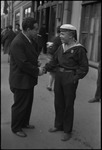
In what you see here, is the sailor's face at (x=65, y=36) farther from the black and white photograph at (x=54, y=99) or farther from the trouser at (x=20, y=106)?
the trouser at (x=20, y=106)

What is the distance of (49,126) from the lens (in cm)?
439

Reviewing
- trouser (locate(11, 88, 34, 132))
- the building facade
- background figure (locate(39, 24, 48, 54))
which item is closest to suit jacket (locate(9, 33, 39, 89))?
trouser (locate(11, 88, 34, 132))

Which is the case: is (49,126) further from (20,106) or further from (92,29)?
(92,29)

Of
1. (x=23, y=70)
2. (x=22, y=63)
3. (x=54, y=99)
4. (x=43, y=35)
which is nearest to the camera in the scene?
(x=22, y=63)

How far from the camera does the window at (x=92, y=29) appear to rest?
9742mm

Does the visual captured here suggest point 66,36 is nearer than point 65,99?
Yes

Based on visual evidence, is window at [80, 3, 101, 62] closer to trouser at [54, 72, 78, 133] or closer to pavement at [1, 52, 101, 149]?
pavement at [1, 52, 101, 149]

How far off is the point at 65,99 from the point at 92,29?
22.4 feet

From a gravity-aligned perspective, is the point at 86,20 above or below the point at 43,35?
above

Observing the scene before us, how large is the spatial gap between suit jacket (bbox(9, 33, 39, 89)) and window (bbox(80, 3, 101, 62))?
626 cm

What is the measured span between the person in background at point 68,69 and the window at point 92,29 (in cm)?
602

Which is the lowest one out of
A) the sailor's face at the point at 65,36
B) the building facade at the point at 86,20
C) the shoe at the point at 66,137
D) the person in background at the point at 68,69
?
the shoe at the point at 66,137

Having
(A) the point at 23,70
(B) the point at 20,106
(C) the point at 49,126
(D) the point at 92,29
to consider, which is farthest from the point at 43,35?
(A) the point at 23,70

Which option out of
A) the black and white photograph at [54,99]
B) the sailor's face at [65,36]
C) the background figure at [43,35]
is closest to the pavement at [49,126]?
the black and white photograph at [54,99]
